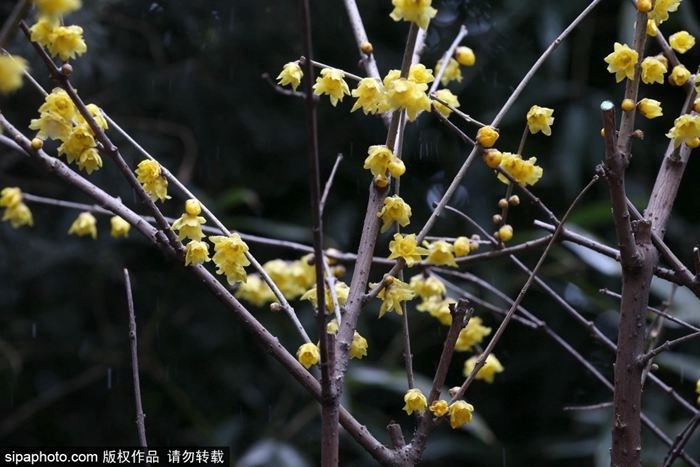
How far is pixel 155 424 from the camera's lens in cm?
245

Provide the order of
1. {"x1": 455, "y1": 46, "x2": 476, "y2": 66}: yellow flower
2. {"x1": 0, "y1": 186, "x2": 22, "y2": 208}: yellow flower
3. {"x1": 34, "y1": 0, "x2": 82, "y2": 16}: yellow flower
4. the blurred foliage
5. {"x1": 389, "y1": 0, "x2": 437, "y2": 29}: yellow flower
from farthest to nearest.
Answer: the blurred foliage
{"x1": 0, "y1": 186, "x2": 22, "y2": 208}: yellow flower
{"x1": 455, "y1": 46, "x2": 476, "y2": 66}: yellow flower
{"x1": 389, "y1": 0, "x2": 437, "y2": 29}: yellow flower
{"x1": 34, "y1": 0, "x2": 82, "y2": 16}: yellow flower

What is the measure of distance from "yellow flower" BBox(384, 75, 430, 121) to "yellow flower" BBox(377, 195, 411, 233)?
11cm

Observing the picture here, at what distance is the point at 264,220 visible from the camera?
2.48m

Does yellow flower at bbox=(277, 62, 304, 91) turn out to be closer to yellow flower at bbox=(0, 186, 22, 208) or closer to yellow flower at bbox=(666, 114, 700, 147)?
yellow flower at bbox=(666, 114, 700, 147)

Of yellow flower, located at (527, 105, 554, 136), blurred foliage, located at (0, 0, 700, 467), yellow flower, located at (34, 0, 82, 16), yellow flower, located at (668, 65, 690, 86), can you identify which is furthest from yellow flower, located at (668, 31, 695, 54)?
blurred foliage, located at (0, 0, 700, 467)

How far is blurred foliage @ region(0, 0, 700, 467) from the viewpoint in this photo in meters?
2.33

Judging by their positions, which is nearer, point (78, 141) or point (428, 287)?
point (78, 141)

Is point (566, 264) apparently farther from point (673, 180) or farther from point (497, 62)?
point (673, 180)

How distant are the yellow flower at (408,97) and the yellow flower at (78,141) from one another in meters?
0.29

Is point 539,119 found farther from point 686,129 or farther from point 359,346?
point 359,346

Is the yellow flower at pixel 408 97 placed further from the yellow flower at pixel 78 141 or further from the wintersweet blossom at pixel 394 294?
the yellow flower at pixel 78 141

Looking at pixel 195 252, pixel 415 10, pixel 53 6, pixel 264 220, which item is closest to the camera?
pixel 53 6

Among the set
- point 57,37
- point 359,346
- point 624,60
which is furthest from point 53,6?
point 624,60

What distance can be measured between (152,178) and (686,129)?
51 centimetres
